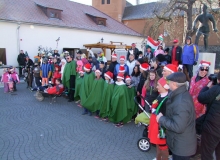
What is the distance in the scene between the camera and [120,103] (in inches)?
224

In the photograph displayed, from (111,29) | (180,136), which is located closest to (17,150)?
(180,136)

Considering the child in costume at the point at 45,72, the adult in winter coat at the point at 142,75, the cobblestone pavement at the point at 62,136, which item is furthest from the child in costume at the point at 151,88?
the child in costume at the point at 45,72

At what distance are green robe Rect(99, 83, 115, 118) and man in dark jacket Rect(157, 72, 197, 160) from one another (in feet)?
10.8

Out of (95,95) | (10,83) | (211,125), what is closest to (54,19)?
(10,83)

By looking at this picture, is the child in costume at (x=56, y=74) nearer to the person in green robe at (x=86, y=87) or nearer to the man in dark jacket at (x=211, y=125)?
the person in green robe at (x=86, y=87)

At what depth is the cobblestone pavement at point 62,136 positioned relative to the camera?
4188 mm

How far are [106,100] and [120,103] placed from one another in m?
0.63

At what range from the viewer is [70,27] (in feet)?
66.4

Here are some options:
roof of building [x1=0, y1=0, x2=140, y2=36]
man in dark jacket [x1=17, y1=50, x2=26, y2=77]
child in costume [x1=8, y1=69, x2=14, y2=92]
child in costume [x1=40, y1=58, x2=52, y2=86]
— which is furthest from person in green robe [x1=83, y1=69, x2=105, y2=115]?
roof of building [x1=0, y1=0, x2=140, y2=36]

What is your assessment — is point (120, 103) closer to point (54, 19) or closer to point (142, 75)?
point (142, 75)

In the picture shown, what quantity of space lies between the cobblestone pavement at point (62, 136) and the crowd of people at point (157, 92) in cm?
58

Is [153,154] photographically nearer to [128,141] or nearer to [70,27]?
[128,141]

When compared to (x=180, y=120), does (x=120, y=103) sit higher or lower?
lower

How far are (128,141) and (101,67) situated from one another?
3.41m
